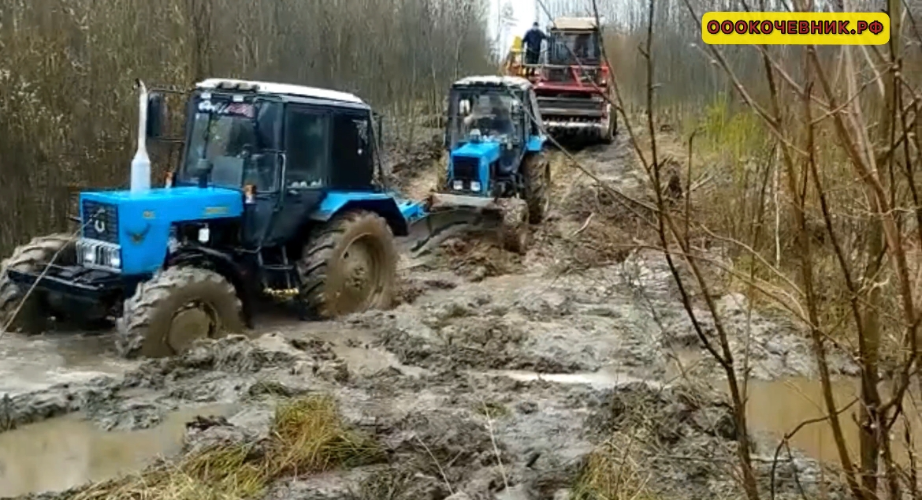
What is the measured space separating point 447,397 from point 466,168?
19.7 feet

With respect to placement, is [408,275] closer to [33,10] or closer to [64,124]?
[64,124]

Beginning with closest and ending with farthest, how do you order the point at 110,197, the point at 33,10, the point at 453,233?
the point at 110,197 → the point at 33,10 → the point at 453,233

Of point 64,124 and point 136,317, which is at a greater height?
point 64,124

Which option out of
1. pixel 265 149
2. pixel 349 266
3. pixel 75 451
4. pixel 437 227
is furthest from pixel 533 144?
pixel 75 451

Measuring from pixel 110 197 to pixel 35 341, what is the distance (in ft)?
3.84

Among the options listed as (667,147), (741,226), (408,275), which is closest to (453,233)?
(408,275)

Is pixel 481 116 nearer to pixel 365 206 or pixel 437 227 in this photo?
pixel 437 227

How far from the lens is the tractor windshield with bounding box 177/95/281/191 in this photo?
796 centimetres

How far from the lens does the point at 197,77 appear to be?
11.8 meters

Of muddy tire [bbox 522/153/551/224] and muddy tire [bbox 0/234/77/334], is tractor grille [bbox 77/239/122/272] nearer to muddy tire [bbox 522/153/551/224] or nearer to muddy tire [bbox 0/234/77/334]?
muddy tire [bbox 0/234/77/334]

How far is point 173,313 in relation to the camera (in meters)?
7.06

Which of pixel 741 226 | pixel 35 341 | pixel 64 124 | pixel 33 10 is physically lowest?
pixel 35 341

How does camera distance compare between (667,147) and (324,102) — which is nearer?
(324,102)

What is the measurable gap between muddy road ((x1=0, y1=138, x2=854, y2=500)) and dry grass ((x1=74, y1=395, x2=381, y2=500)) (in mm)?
43
